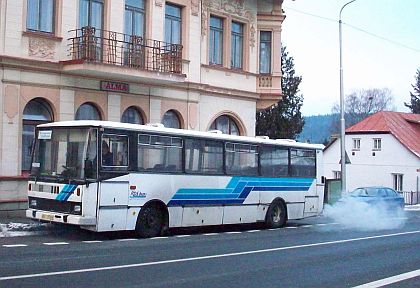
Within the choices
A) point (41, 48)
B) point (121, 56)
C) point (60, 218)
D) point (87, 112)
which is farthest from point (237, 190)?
point (41, 48)

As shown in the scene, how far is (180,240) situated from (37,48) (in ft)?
28.8

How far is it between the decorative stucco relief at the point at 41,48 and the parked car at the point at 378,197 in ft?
49.0

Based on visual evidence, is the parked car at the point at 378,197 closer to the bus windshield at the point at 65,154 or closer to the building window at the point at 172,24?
the building window at the point at 172,24

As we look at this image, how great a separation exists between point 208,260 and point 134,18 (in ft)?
47.6

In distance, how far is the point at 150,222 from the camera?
18.8 m

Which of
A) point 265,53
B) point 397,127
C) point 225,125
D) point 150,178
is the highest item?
point 265,53

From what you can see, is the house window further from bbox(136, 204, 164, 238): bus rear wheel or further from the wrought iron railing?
the wrought iron railing

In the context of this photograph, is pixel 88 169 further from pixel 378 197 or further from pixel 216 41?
pixel 378 197

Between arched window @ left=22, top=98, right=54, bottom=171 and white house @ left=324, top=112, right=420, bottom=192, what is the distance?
122 ft

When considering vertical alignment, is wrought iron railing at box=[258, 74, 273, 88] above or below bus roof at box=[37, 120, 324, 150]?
above

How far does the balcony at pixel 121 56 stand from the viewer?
23656mm

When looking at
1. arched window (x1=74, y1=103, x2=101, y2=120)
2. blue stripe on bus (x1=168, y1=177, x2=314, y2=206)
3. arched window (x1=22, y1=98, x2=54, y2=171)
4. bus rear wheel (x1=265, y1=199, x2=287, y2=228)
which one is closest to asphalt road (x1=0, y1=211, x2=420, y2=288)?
blue stripe on bus (x1=168, y1=177, x2=314, y2=206)

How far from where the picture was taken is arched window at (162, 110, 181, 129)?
28056mm

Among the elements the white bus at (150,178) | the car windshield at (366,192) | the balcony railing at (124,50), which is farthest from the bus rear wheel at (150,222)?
Result: the car windshield at (366,192)
